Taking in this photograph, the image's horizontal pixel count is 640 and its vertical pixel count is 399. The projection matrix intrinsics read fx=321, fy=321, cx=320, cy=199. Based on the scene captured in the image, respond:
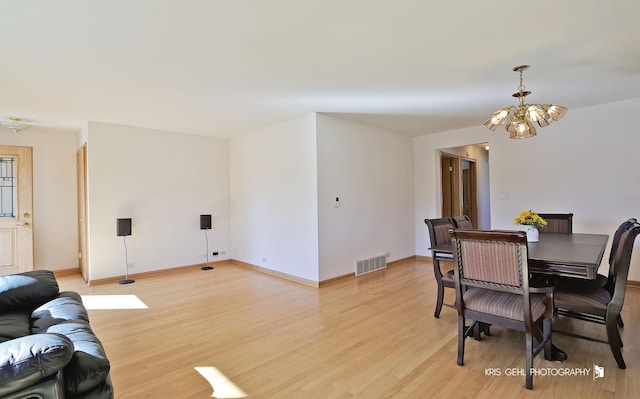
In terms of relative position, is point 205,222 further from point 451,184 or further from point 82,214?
point 451,184

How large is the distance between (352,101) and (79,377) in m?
3.58

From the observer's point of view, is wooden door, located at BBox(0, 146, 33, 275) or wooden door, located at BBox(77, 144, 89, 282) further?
wooden door, located at BBox(77, 144, 89, 282)

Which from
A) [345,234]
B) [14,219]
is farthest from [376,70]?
[14,219]

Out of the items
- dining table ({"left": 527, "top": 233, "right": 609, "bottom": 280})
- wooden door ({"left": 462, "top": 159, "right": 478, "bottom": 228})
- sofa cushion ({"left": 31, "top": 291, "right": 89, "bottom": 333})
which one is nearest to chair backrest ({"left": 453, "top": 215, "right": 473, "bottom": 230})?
dining table ({"left": 527, "top": 233, "right": 609, "bottom": 280})

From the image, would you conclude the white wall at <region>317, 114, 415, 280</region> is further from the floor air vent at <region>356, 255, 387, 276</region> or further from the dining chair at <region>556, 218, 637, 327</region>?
the dining chair at <region>556, 218, 637, 327</region>

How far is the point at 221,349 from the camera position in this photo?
262 centimetres

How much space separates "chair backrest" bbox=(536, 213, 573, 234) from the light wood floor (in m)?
0.96

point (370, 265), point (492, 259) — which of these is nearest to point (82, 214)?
point (370, 265)

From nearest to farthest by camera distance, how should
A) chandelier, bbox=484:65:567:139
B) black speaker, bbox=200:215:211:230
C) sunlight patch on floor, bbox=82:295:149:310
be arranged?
1. chandelier, bbox=484:65:567:139
2. sunlight patch on floor, bbox=82:295:149:310
3. black speaker, bbox=200:215:211:230

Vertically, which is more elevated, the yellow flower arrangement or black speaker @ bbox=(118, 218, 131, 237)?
the yellow flower arrangement

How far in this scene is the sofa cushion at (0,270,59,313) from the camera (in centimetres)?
213

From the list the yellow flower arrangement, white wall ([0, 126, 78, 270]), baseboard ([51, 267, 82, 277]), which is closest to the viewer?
the yellow flower arrangement

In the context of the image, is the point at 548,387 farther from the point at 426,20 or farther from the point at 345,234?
the point at 345,234

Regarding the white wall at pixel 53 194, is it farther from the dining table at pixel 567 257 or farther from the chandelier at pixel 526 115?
the dining table at pixel 567 257
